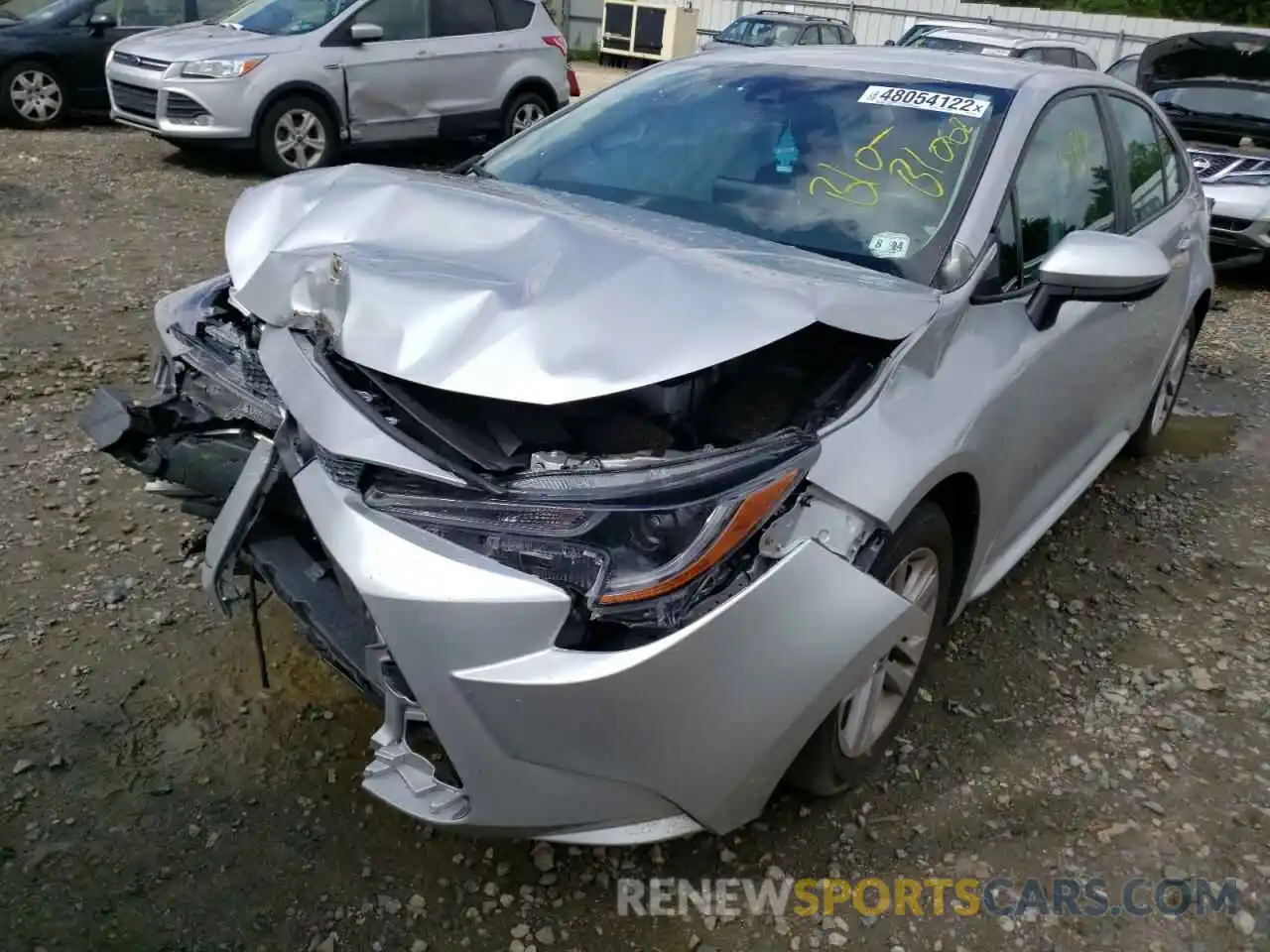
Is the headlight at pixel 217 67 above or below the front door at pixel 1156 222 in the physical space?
below

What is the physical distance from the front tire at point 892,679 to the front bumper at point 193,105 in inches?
302

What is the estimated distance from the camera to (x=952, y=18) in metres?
24.4

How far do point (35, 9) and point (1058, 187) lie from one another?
36.2ft

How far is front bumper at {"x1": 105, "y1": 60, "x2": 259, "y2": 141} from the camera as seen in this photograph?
27.8ft

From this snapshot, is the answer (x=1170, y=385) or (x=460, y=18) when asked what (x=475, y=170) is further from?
(x=460, y=18)

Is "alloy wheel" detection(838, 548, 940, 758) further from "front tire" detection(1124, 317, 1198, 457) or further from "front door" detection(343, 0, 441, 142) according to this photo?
"front door" detection(343, 0, 441, 142)

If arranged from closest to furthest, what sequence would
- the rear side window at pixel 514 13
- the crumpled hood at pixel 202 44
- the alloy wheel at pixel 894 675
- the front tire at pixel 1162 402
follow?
the alloy wheel at pixel 894 675, the front tire at pixel 1162 402, the crumpled hood at pixel 202 44, the rear side window at pixel 514 13

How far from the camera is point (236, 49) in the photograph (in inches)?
337

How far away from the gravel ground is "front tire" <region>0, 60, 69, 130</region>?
758 centimetres

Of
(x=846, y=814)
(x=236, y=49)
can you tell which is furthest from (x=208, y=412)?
(x=236, y=49)

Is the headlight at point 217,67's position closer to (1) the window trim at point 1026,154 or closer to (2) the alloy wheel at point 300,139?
(2) the alloy wheel at point 300,139

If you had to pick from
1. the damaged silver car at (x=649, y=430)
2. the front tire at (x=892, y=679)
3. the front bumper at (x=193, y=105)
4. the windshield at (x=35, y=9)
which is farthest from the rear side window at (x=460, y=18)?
the front tire at (x=892, y=679)

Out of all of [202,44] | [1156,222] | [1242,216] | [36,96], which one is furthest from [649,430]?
[36,96]

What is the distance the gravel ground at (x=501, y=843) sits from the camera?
88.8 inches
